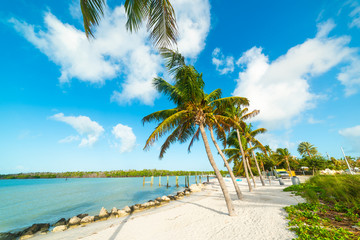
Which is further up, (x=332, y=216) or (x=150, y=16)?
(x=150, y=16)

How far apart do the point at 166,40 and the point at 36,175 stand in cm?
17217

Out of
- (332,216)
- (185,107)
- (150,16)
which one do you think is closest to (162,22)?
(150,16)

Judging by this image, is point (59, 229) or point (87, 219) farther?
point (87, 219)

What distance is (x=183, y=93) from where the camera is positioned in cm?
719

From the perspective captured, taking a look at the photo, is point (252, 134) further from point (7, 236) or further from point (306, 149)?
point (306, 149)

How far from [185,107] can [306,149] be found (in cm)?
5670

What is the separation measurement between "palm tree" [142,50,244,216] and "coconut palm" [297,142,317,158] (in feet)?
178

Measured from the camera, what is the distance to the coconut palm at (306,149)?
147 feet

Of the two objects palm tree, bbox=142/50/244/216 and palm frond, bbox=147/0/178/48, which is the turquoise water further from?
palm frond, bbox=147/0/178/48

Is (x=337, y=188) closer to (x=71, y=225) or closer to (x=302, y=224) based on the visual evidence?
(x=302, y=224)

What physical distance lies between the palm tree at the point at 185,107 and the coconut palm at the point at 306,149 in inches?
2131

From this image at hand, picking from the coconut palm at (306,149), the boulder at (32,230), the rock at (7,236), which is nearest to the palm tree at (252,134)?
the boulder at (32,230)

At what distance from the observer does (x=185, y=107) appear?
26.6 feet

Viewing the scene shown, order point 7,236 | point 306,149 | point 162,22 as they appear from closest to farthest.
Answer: point 162,22, point 7,236, point 306,149
